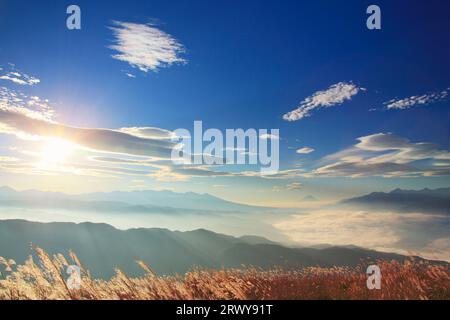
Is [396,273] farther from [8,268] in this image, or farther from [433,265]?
[8,268]

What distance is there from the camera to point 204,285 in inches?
402

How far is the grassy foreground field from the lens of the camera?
956 cm

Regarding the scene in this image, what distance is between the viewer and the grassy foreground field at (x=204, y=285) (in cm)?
956

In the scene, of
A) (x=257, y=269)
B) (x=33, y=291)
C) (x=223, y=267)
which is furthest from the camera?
(x=257, y=269)

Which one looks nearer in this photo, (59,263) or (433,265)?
(59,263)
